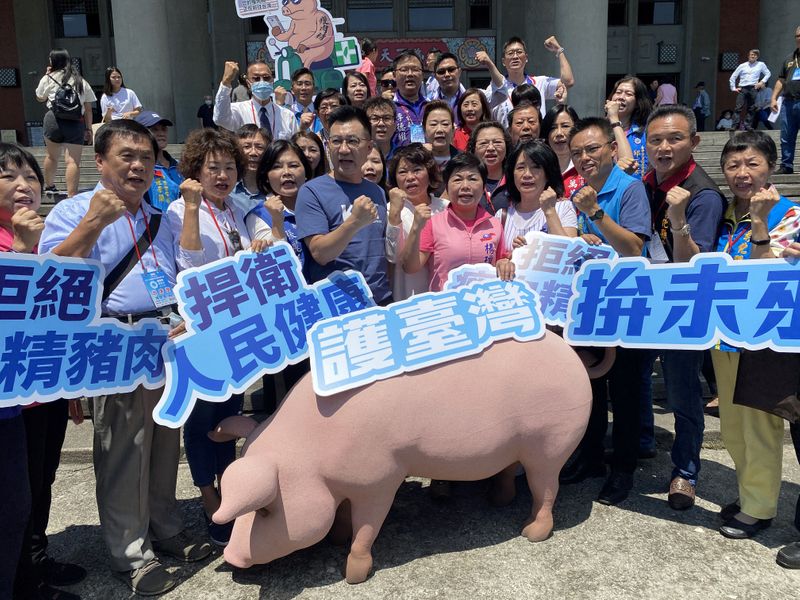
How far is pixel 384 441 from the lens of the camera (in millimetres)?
2945

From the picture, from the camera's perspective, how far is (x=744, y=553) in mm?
3252

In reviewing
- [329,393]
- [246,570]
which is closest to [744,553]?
[329,393]

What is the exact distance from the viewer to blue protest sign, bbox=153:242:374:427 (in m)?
2.99

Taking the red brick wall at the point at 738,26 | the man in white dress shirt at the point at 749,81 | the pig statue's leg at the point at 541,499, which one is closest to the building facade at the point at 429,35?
the red brick wall at the point at 738,26

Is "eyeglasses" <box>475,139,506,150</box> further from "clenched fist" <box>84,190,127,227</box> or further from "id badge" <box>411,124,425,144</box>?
"clenched fist" <box>84,190,127,227</box>

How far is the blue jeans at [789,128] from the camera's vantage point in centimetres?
871

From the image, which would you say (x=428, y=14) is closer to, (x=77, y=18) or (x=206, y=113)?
(x=206, y=113)

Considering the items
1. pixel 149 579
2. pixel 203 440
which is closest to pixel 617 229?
pixel 203 440

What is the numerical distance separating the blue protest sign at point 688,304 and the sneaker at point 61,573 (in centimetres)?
288

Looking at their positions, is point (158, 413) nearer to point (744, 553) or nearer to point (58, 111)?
point (744, 553)

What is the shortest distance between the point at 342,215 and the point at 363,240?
20cm

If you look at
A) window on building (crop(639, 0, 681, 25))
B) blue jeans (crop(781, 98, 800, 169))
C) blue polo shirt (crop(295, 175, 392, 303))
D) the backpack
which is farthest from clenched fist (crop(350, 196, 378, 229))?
window on building (crop(639, 0, 681, 25))

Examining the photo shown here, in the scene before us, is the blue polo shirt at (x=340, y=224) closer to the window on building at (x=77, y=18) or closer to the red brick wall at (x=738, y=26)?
the red brick wall at (x=738, y=26)

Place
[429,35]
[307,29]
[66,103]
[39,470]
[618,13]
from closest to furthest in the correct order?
1. [39,470]
2. [307,29]
3. [66,103]
4. [429,35]
5. [618,13]
